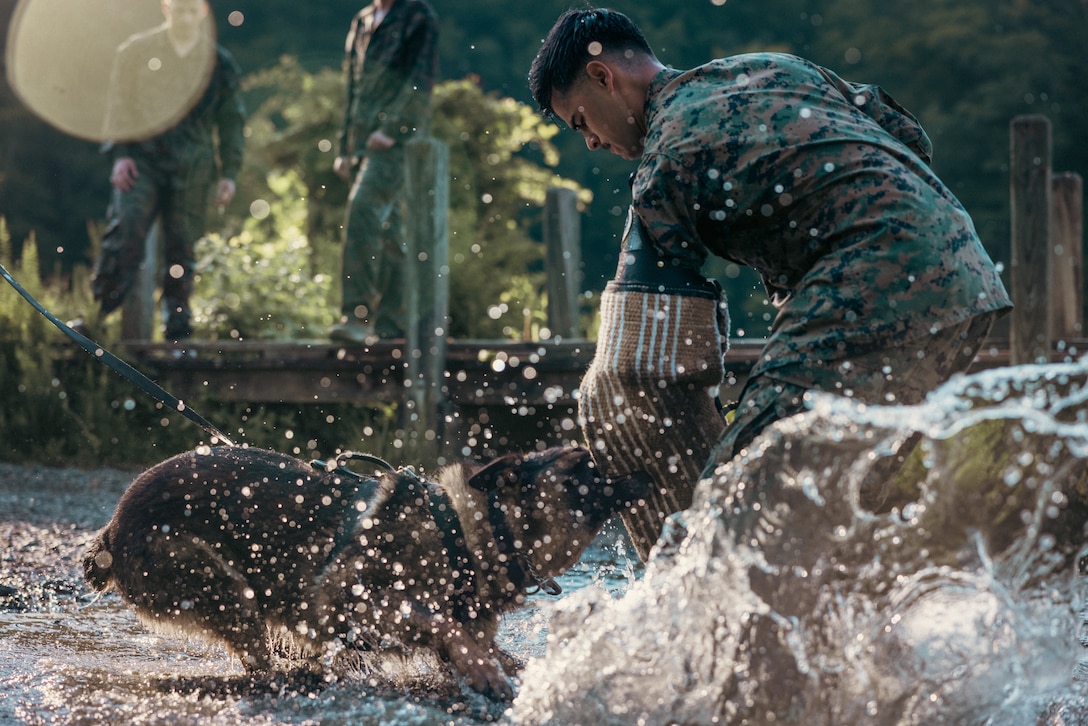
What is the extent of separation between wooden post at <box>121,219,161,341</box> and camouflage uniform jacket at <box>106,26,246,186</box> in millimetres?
1202

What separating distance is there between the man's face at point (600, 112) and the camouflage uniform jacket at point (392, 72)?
4.63 m

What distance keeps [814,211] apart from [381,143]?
5322 millimetres

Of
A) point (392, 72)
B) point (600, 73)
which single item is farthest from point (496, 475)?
point (392, 72)

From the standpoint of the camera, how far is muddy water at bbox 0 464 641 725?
3336mm

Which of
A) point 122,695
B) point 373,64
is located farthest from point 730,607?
point 373,64

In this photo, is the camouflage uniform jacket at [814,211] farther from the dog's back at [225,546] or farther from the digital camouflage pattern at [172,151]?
the digital camouflage pattern at [172,151]

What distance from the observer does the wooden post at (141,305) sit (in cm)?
969

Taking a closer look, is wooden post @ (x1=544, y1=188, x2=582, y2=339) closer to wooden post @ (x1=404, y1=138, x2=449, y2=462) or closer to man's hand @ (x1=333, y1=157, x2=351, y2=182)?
man's hand @ (x1=333, y1=157, x2=351, y2=182)

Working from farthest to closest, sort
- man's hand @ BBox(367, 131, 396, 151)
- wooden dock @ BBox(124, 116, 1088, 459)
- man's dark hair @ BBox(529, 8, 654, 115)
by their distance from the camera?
man's hand @ BBox(367, 131, 396, 151), wooden dock @ BBox(124, 116, 1088, 459), man's dark hair @ BBox(529, 8, 654, 115)

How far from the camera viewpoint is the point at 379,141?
771cm

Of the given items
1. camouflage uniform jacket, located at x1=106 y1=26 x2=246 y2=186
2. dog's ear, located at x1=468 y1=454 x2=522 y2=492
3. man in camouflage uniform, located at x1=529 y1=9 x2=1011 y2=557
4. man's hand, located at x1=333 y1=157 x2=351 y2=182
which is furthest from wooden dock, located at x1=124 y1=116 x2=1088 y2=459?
man in camouflage uniform, located at x1=529 y1=9 x2=1011 y2=557

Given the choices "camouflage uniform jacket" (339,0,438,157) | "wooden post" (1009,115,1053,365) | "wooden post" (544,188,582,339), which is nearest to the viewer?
"wooden post" (1009,115,1053,365)

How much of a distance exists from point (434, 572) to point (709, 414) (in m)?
1.11

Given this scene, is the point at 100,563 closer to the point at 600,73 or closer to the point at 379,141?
the point at 600,73
